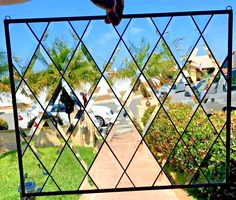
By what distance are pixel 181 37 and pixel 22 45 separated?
0.68 m

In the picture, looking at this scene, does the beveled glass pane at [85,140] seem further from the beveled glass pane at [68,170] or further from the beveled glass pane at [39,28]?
the beveled glass pane at [39,28]

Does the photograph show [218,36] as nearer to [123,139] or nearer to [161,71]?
[161,71]

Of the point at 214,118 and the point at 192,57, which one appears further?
the point at 214,118

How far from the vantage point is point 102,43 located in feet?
4.43

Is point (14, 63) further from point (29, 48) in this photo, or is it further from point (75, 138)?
point (75, 138)

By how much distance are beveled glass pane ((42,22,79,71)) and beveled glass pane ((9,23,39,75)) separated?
0.06 meters

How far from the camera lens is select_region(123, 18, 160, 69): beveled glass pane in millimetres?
1314

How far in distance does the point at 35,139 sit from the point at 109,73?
1.52 feet

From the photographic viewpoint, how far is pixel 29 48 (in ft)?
4.38

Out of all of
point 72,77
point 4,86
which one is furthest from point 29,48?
point 4,86

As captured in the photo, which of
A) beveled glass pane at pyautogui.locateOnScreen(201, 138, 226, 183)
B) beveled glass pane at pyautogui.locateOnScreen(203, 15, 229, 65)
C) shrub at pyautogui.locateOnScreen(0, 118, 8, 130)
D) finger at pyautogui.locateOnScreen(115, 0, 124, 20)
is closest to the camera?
finger at pyautogui.locateOnScreen(115, 0, 124, 20)

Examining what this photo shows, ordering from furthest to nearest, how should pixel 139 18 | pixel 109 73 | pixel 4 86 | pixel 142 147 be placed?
1. pixel 4 86
2. pixel 142 147
3. pixel 109 73
4. pixel 139 18

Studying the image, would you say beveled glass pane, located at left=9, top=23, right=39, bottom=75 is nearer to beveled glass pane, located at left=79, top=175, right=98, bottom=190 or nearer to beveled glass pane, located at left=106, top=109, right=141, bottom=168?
beveled glass pane, located at left=106, top=109, right=141, bottom=168

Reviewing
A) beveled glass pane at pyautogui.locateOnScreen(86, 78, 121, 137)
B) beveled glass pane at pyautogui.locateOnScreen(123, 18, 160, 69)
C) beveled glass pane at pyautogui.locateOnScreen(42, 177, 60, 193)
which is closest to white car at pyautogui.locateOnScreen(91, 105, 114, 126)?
beveled glass pane at pyautogui.locateOnScreen(86, 78, 121, 137)
